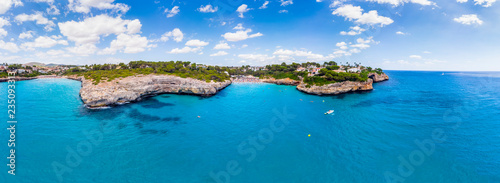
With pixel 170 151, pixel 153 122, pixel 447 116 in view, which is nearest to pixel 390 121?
pixel 447 116

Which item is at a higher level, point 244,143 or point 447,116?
point 447,116

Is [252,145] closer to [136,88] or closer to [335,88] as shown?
[136,88]

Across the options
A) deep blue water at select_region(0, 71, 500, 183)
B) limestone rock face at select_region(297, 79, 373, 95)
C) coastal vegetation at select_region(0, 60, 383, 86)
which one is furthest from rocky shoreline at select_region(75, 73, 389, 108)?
deep blue water at select_region(0, 71, 500, 183)

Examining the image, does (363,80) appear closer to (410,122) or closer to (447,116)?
(447,116)

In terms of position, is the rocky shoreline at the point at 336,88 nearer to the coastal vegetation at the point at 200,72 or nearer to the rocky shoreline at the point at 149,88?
the rocky shoreline at the point at 149,88

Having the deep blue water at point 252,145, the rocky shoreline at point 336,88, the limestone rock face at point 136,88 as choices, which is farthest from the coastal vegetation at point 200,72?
the deep blue water at point 252,145
